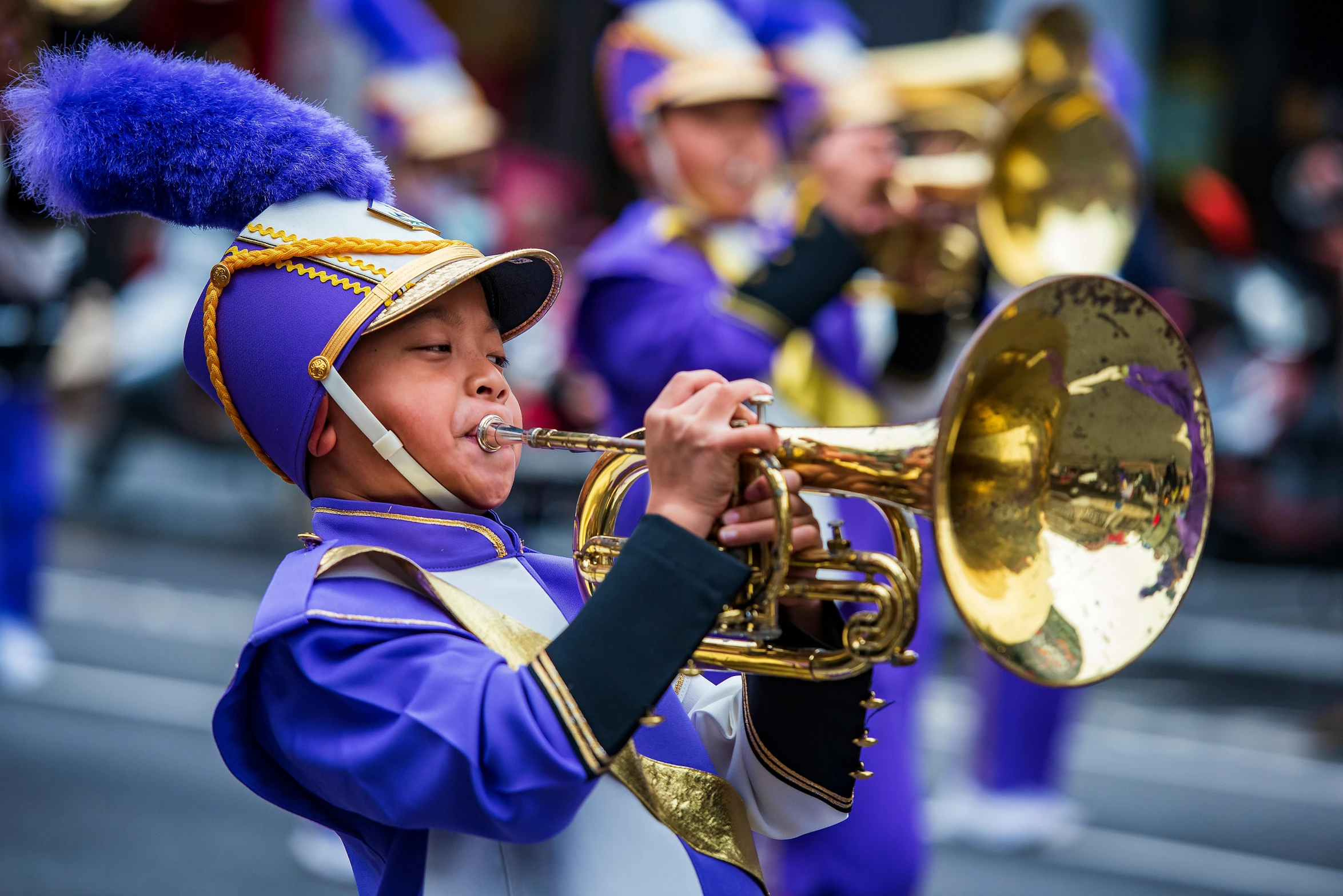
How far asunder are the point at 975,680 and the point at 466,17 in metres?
11.9

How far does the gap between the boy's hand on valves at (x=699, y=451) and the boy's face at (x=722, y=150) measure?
2433 millimetres

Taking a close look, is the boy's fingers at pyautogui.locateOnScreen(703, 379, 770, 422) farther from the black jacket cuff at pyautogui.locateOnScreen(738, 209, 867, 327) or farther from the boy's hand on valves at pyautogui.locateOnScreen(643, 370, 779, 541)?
the black jacket cuff at pyautogui.locateOnScreen(738, 209, 867, 327)

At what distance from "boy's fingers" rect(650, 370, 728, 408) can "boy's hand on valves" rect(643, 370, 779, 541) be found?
0.04 feet

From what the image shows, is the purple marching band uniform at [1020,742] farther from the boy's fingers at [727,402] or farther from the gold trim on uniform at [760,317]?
the boy's fingers at [727,402]

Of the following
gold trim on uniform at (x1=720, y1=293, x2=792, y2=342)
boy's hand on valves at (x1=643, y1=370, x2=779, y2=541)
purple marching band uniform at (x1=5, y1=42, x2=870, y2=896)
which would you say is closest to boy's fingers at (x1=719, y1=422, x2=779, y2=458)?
boy's hand on valves at (x1=643, y1=370, x2=779, y2=541)

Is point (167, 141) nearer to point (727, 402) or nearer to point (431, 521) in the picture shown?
point (431, 521)

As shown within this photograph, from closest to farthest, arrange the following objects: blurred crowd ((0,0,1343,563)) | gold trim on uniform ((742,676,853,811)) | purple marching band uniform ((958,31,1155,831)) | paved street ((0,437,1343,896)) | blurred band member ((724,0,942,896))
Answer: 1. gold trim on uniform ((742,676,853,811))
2. blurred band member ((724,0,942,896))
3. blurred crowd ((0,0,1343,563))
4. paved street ((0,437,1343,896))
5. purple marching band uniform ((958,31,1155,831))

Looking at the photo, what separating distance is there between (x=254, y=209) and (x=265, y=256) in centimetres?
10

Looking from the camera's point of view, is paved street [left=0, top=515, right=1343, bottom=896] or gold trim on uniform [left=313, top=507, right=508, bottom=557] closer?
gold trim on uniform [left=313, top=507, right=508, bottom=557]

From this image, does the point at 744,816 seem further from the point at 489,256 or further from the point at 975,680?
the point at 975,680

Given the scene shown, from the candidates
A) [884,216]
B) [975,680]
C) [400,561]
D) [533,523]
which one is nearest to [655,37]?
[884,216]

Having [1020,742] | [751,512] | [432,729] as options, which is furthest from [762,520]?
[1020,742]

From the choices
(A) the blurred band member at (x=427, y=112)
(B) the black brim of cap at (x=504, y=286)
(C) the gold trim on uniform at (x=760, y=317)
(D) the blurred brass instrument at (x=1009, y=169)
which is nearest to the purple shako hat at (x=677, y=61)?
(D) the blurred brass instrument at (x=1009, y=169)

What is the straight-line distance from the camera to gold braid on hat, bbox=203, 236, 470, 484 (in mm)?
1859
